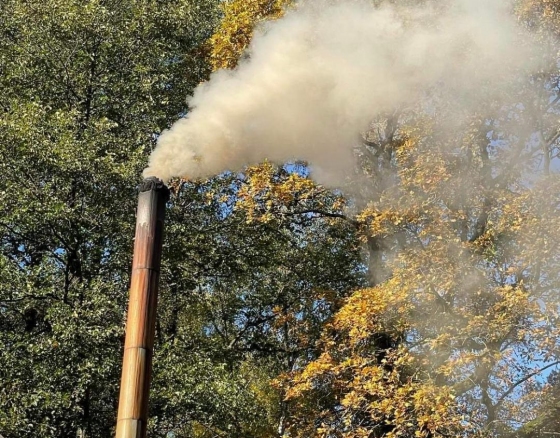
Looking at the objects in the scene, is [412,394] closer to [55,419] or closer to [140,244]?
[55,419]

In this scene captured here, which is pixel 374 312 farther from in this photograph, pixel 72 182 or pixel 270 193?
→ pixel 72 182

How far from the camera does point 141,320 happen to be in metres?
6.95

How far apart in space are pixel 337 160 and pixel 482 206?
9.86ft

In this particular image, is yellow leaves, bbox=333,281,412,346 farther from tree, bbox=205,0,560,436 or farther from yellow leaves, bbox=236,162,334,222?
yellow leaves, bbox=236,162,334,222

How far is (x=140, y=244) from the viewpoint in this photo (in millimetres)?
7328

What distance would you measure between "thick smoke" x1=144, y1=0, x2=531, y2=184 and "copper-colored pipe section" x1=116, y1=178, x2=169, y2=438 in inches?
121

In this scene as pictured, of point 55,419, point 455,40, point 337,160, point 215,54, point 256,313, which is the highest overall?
point 215,54

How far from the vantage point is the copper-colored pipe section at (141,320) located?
6691 mm

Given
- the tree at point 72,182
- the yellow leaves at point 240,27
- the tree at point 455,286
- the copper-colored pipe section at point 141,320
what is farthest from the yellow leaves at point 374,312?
the copper-colored pipe section at point 141,320

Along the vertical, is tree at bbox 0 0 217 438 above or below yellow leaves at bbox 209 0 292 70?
below

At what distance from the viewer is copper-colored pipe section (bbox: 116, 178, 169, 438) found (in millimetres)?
6691

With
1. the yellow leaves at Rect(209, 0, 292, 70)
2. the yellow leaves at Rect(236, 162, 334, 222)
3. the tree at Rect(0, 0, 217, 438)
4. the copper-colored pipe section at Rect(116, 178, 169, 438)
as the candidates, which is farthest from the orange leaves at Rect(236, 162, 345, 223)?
the copper-colored pipe section at Rect(116, 178, 169, 438)

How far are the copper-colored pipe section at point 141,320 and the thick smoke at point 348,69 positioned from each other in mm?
3082

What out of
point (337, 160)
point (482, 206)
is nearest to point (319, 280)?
point (337, 160)
